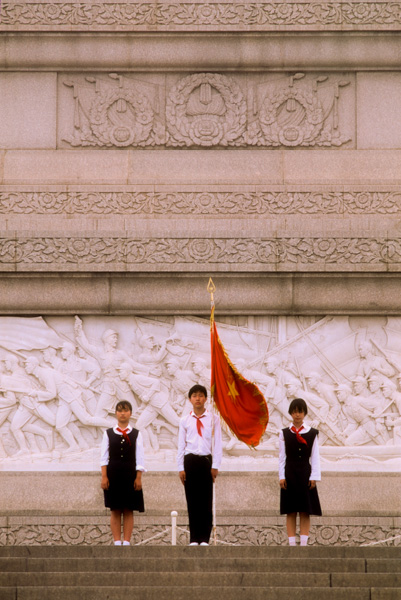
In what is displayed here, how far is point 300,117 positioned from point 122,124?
1700mm

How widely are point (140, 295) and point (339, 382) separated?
1.96 metres

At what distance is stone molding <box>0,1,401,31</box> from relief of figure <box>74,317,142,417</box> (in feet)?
9.92

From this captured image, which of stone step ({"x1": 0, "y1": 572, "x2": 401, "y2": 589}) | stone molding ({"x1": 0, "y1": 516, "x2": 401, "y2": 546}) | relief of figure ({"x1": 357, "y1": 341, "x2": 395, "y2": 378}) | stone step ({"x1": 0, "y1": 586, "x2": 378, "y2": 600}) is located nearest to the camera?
stone step ({"x1": 0, "y1": 586, "x2": 378, "y2": 600})

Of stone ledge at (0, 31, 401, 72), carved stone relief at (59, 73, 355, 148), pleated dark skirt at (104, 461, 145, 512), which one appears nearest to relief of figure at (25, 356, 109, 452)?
pleated dark skirt at (104, 461, 145, 512)

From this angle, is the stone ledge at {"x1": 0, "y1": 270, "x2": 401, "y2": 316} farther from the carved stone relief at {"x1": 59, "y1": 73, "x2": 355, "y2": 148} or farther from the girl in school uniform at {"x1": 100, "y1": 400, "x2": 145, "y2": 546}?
the girl in school uniform at {"x1": 100, "y1": 400, "x2": 145, "y2": 546}

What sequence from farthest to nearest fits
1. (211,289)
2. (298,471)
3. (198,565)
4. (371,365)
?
(371,365)
(211,289)
(298,471)
(198,565)

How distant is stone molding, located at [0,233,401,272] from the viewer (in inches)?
437

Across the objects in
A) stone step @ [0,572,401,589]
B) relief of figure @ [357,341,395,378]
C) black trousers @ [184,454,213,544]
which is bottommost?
stone step @ [0,572,401,589]

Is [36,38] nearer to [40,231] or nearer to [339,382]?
[40,231]

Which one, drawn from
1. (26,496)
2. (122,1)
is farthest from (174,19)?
(26,496)

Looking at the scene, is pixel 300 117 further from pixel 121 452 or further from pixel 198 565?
pixel 198 565

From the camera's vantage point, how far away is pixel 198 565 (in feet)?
25.3

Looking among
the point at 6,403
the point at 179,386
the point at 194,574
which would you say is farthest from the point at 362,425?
the point at 194,574

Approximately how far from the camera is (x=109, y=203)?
11.4 m
